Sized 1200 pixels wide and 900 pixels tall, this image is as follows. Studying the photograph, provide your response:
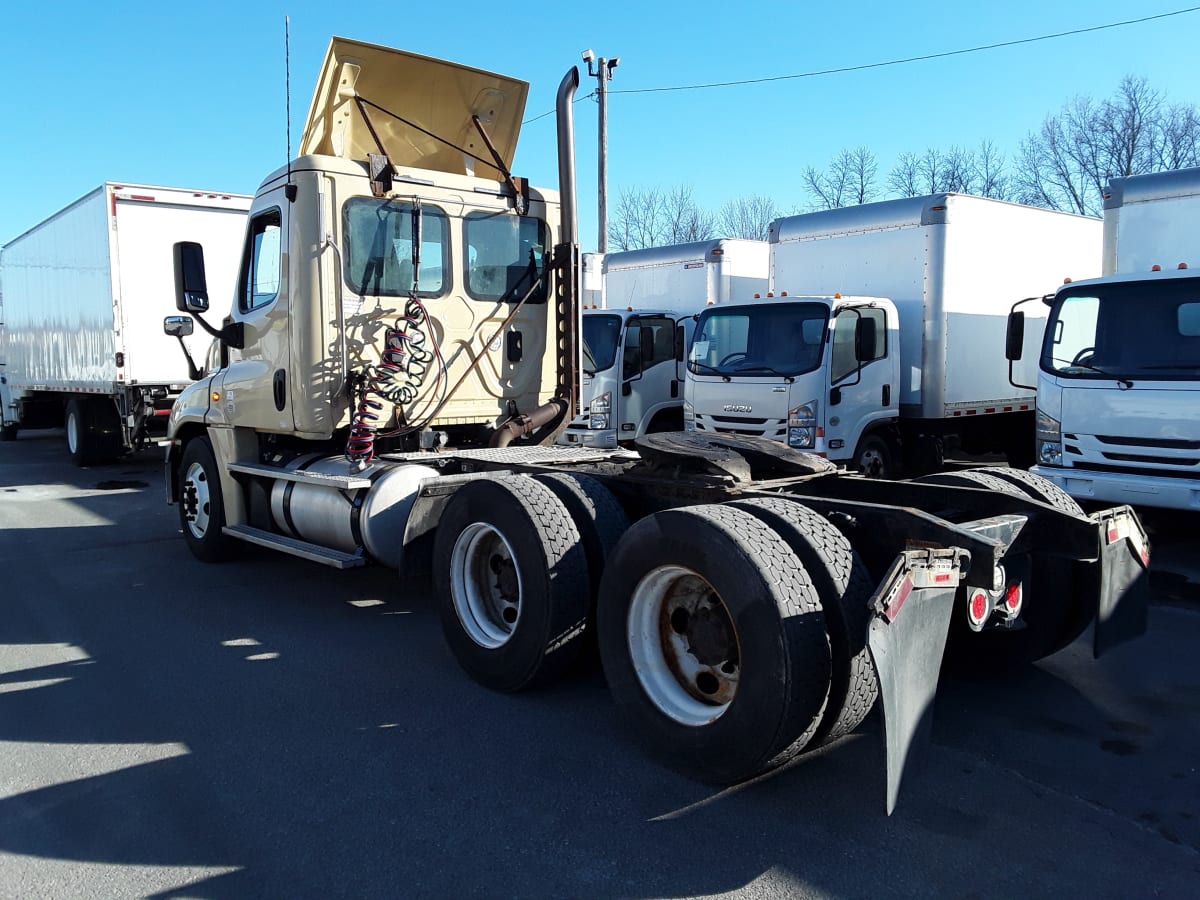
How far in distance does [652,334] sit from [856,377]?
3.35 metres

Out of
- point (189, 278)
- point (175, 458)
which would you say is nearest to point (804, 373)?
point (189, 278)

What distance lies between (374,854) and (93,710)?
2254 mm

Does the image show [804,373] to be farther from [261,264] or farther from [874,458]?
[261,264]

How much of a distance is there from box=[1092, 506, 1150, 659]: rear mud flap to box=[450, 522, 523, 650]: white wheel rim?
2.78 meters

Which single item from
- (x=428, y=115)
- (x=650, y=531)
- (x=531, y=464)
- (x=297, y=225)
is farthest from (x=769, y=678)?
(x=428, y=115)

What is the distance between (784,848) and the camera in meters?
3.35

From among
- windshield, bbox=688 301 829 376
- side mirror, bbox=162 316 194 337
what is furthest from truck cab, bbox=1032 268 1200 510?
side mirror, bbox=162 316 194 337

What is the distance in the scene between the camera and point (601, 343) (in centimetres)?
1224

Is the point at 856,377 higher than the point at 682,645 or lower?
higher

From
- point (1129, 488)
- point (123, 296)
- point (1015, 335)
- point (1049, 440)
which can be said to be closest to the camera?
point (1129, 488)

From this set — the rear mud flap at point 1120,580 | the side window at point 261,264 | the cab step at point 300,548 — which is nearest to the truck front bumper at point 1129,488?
the rear mud flap at point 1120,580

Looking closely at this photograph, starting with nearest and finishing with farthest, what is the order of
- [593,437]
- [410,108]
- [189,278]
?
[189,278], [410,108], [593,437]

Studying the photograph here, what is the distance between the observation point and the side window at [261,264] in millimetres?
6836

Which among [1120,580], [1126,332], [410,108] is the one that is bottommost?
[1120,580]
